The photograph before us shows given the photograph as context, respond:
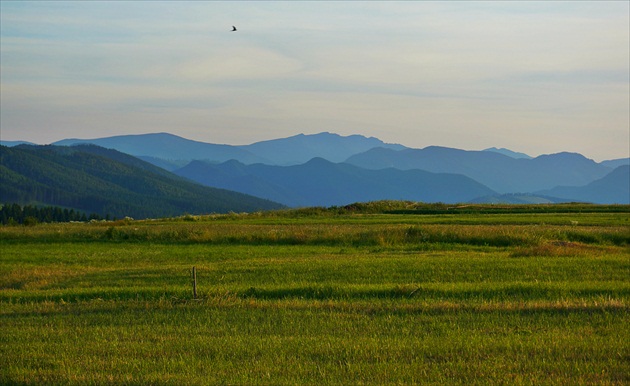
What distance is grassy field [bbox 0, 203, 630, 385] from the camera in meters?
10.6

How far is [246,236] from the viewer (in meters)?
37.8

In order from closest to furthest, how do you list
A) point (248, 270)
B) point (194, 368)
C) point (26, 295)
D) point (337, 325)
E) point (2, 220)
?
point (194, 368) → point (337, 325) → point (26, 295) → point (248, 270) → point (2, 220)

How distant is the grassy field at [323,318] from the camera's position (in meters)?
10.6

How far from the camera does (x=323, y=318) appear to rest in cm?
1462

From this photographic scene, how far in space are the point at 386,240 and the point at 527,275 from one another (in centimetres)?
1416

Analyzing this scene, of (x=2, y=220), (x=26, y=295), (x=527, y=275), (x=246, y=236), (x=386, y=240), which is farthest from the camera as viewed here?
(x=2, y=220)

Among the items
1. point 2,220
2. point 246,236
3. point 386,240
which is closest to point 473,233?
point 386,240

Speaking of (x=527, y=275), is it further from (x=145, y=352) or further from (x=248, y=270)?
(x=145, y=352)

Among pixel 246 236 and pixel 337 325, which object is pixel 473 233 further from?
pixel 337 325

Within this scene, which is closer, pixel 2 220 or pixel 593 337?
pixel 593 337

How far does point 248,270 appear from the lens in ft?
77.9

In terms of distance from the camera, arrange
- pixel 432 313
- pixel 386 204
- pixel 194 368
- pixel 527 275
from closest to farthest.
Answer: pixel 194 368 < pixel 432 313 < pixel 527 275 < pixel 386 204

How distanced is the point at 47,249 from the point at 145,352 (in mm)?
25766

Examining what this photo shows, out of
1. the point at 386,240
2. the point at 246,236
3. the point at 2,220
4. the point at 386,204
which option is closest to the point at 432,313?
the point at 386,240
